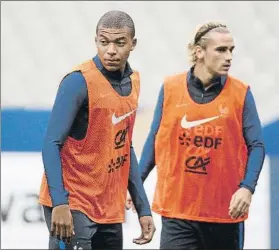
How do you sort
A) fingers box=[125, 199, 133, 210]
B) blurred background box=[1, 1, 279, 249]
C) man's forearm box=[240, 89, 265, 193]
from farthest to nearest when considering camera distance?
blurred background box=[1, 1, 279, 249]
fingers box=[125, 199, 133, 210]
man's forearm box=[240, 89, 265, 193]

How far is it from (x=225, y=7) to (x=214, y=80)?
3851mm

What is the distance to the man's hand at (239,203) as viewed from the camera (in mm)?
5949

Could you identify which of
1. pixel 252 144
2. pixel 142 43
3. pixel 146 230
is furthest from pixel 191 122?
pixel 142 43

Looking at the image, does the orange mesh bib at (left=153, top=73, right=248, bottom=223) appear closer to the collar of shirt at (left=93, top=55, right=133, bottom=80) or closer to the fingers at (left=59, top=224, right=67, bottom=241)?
the collar of shirt at (left=93, top=55, right=133, bottom=80)

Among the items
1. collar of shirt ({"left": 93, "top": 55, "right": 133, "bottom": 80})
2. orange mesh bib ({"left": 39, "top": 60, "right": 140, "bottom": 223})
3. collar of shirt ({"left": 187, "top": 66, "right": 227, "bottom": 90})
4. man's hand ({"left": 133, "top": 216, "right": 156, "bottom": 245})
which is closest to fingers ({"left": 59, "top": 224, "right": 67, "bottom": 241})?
orange mesh bib ({"left": 39, "top": 60, "right": 140, "bottom": 223})

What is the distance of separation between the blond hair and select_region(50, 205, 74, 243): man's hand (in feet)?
4.67

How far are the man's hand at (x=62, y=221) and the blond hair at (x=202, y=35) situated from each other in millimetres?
1422

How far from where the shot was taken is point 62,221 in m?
5.41

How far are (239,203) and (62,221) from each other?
0.90 metres

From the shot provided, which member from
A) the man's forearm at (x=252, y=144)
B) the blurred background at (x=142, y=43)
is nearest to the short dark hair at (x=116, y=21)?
the man's forearm at (x=252, y=144)

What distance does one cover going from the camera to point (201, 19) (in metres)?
10.2

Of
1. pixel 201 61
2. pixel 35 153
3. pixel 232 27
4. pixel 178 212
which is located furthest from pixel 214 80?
pixel 232 27

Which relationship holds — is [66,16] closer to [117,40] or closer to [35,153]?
[35,153]

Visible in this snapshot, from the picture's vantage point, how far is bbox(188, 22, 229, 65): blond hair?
6.48m
